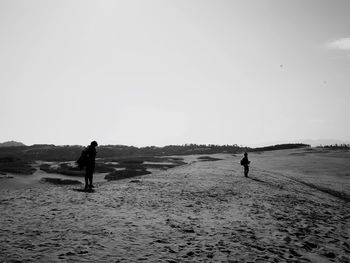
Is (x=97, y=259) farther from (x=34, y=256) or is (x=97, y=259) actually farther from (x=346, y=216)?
(x=346, y=216)

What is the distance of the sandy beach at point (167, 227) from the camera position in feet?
24.4

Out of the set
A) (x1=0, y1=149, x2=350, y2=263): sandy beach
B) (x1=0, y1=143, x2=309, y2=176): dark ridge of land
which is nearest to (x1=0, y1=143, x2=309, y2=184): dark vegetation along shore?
(x1=0, y1=143, x2=309, y2=176): dark ridge of land

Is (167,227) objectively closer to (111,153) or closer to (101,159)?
(101,159)

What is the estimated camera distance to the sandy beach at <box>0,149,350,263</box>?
744cm

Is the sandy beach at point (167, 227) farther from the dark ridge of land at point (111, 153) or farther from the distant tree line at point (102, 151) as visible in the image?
the distant tree line at point (102, 151)

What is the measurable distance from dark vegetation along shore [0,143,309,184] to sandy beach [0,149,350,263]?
66.1 feet

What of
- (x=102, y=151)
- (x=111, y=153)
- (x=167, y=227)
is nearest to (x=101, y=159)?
(x=111, y=153)

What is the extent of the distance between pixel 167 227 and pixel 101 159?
56048 millimetres

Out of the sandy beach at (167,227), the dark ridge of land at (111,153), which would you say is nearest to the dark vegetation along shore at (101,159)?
the dark ridge of land at (111,153)

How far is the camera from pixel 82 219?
32.7ft

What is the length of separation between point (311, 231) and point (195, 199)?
5.68 meters

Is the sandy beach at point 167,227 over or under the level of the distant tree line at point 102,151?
under

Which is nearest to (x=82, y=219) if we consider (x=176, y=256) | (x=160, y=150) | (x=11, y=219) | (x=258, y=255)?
(x=11, y=219)

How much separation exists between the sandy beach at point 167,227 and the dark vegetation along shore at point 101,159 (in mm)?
20139
